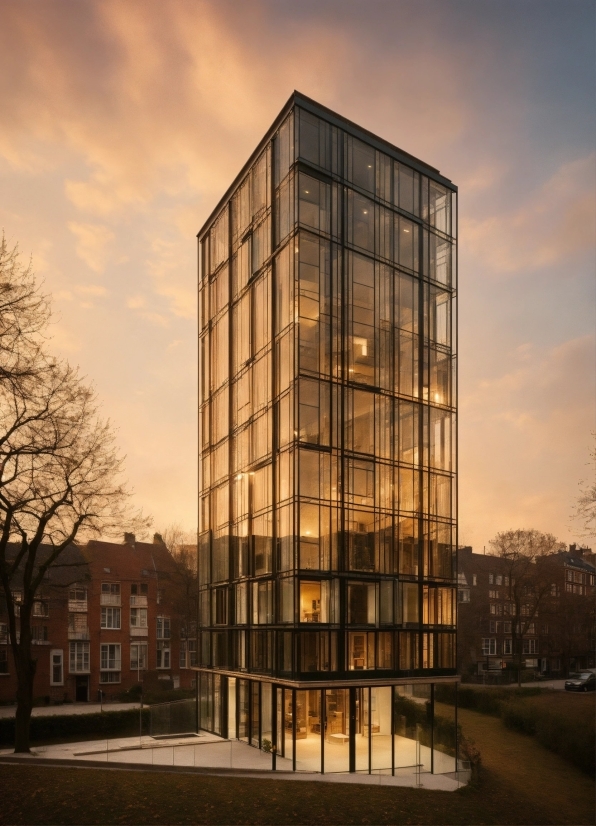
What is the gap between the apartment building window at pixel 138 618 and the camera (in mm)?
70438

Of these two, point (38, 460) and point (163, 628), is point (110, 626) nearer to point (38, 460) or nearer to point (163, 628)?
point (163, 628)

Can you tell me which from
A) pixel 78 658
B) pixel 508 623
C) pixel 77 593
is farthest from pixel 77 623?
pixel 508 623

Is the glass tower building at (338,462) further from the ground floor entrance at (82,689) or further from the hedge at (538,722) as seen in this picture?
the ground floor entrance at (82,689)

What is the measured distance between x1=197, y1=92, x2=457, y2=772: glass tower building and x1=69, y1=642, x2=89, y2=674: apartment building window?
26.7m

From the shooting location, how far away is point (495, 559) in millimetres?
97688

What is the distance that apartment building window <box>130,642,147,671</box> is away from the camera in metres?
69.0

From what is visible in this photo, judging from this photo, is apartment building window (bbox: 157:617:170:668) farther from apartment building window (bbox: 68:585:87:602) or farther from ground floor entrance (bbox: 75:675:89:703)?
apartment building window (bbox: 68:585:87:602)

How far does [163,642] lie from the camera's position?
72125 mm

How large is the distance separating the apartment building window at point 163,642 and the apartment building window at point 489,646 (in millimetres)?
40757

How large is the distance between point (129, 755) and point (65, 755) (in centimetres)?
297

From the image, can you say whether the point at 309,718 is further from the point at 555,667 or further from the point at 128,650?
the point at 555,667

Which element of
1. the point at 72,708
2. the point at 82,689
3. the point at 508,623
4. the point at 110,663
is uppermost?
the point at 110,663

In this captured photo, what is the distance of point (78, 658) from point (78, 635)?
1887mm

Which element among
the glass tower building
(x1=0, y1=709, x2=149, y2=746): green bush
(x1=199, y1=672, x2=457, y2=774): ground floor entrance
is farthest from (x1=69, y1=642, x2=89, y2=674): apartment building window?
(x1=199, y1=672, x2=457, y2=774): ground floor entrance
